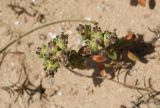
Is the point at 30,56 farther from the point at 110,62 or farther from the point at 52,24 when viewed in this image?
the point at 110,62

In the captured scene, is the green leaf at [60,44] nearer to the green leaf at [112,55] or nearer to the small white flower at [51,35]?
the green leaf at [112,55]

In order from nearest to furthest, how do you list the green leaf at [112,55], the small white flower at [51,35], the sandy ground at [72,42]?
1. the green leaf at [112,55]
2. the sandy ground at [72,42]
3. the small white flower at [51,35]

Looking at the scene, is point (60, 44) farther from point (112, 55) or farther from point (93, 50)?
point (112, 55)

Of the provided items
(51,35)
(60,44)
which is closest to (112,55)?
(60,44)

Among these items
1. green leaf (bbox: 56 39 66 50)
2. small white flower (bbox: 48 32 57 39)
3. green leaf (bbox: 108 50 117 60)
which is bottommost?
green leaf (bbox: 108 50 117 60)

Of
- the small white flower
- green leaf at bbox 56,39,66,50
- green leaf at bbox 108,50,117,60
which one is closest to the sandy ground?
the small white flower

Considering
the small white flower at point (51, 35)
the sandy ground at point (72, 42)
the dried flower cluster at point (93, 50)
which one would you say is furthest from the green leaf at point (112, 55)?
the small white flower at point (51, 35)

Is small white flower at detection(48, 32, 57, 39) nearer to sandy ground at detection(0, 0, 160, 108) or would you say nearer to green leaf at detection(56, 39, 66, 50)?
sandy ground at detection(0, 0, 160, 108)

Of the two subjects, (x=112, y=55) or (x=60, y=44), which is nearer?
(x=60, y=44)
